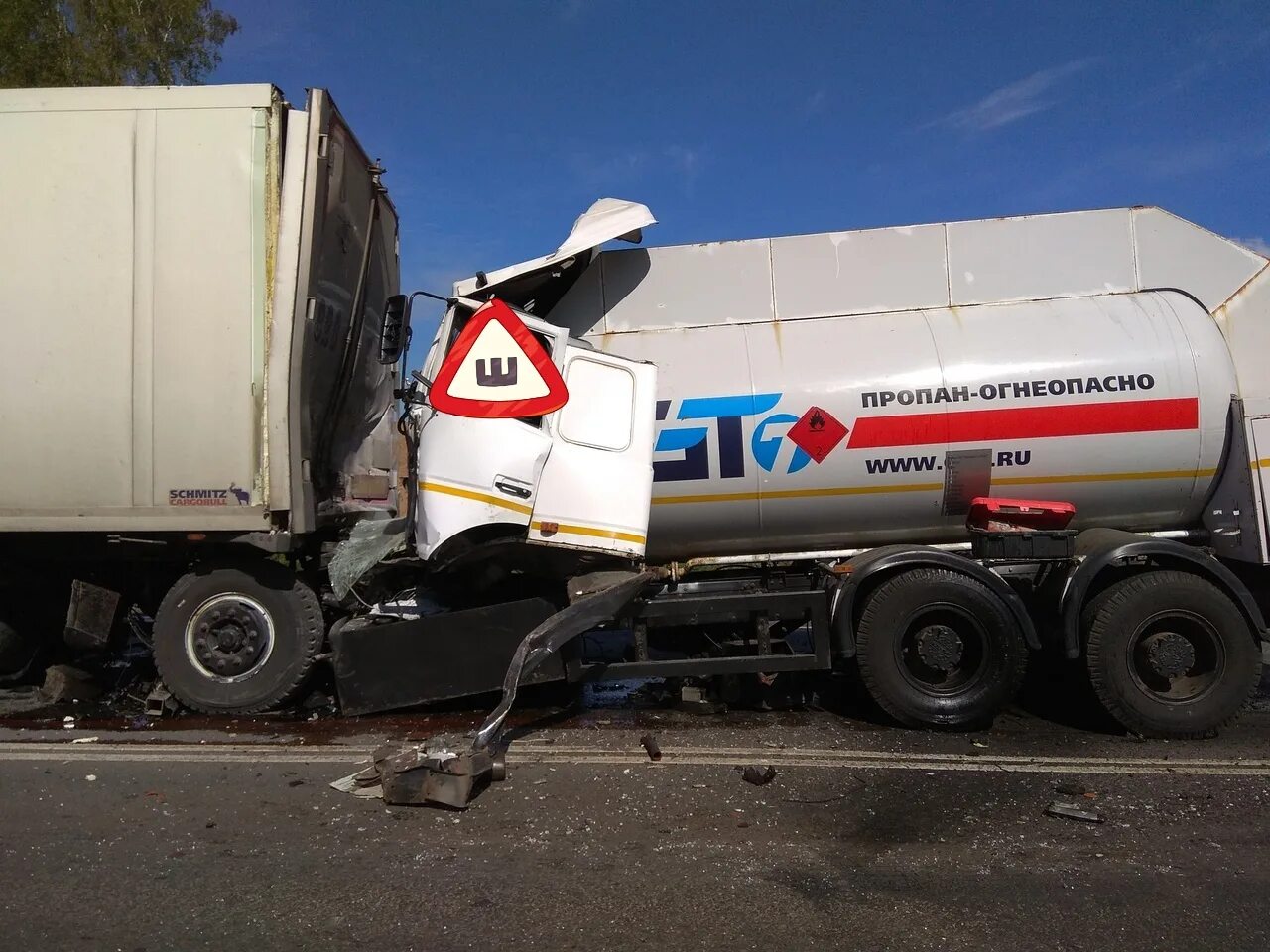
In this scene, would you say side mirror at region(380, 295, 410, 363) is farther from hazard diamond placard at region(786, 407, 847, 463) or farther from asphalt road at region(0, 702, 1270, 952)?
hazard diamond placard at region(786, 407, 847, 463)

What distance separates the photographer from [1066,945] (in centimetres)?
312

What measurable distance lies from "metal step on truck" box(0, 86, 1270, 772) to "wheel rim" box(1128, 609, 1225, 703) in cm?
2

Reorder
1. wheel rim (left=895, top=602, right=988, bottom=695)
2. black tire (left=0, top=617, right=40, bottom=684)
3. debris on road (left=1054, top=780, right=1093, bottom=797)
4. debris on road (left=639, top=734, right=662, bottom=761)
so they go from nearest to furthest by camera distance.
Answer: debris on road (left=1054, top=780, right=1093, bottom=797)
debris on road (left=639, top=734, right=662, bottom=761)
wheel rim (left=895, top=602, right=988, bottom=695)
black tire (left=0, top=617, right=40, bottom=684)

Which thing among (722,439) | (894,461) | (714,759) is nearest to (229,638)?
(714,759)

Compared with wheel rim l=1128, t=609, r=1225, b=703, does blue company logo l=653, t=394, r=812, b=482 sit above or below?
above

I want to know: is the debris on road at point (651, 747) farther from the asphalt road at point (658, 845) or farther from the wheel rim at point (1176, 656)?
the wheel rim at point (1176, 656)

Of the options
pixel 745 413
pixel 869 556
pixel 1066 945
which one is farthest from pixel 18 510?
pixel 1066 945

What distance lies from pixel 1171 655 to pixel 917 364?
233 centimetres

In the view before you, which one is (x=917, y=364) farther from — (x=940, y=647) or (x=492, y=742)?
(x=492, y=742)

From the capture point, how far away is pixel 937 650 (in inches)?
215

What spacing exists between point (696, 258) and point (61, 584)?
5037 mm

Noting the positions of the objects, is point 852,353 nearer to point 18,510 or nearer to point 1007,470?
point 1007,470

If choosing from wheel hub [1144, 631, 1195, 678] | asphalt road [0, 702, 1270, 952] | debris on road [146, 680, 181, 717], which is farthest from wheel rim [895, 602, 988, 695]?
debris on road [146, 680, 181, 717]

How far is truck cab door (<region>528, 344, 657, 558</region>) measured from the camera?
5.18m
